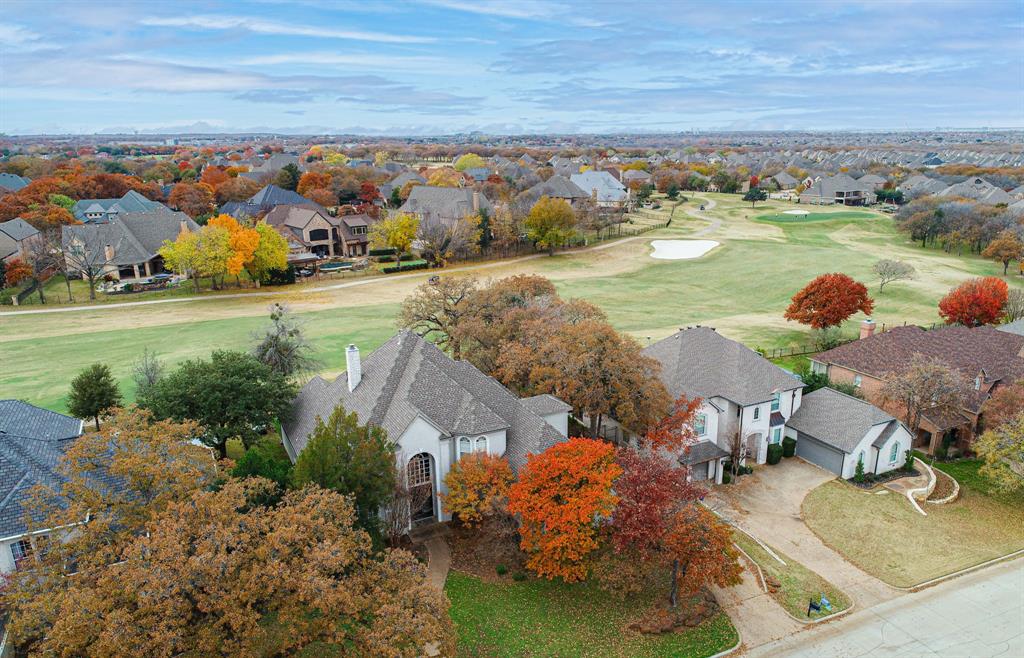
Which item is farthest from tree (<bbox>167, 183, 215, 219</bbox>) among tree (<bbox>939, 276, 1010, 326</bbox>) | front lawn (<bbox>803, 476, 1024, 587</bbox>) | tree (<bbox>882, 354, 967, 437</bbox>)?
tree (<bbox>939, 276, 1010, 326</bbox>)

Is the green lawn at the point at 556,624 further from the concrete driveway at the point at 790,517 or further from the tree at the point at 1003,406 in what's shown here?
the tree at the point at 1003,406

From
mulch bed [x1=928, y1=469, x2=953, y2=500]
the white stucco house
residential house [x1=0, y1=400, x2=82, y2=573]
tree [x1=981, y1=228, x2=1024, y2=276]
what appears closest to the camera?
residential house [x1=0, y1=400, x2=82, y2=573]

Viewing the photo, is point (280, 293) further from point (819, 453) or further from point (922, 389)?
point (922, 389)

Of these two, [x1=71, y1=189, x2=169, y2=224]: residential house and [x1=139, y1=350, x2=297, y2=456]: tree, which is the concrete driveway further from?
[x1=71, y1=189, x2=169, y2=224]: residential house

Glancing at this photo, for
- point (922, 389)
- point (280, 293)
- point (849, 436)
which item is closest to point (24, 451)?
point (849, 436)

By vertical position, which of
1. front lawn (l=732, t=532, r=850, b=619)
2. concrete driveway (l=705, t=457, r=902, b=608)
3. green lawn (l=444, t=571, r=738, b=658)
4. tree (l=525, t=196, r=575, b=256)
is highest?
tree (l=525, t=196, r=575, b=256)

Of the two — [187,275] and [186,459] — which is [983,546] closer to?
[186,459]

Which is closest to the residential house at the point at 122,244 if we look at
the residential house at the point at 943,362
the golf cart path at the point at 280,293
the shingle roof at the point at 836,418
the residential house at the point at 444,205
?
the golf cart path at the point at 280,293
